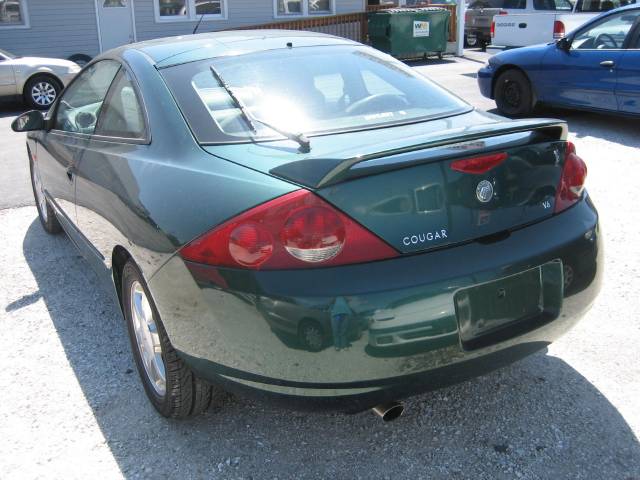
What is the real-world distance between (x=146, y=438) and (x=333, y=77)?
6.31 ft

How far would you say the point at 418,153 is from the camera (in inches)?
91.4

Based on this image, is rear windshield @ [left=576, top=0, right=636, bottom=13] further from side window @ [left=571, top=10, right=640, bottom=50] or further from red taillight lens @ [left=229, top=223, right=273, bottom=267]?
red taillight lens @ [left=229, top=223, right=273, bottom=267]

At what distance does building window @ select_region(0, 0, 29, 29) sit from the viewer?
16.8 m

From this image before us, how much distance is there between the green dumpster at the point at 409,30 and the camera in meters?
18.6

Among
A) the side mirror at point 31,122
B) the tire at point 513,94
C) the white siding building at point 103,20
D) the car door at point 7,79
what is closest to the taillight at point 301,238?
the side mirror at point 31,122

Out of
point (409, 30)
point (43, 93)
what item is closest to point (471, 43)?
point (409, 30)

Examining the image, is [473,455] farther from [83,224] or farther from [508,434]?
[83,224]

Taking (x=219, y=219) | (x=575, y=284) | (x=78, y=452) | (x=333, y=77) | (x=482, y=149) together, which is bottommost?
(x=78, y=452)

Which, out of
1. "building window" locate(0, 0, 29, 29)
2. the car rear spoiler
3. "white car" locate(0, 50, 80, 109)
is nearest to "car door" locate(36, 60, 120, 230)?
the car rear spoiler

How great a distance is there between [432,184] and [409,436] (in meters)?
1.12

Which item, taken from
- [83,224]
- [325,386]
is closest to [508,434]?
[325,386]

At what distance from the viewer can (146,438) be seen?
2836 millimetres

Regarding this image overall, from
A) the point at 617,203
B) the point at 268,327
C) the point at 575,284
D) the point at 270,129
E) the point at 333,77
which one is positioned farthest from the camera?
the point at 617,203

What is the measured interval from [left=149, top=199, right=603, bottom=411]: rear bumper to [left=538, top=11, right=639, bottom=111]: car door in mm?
6393
